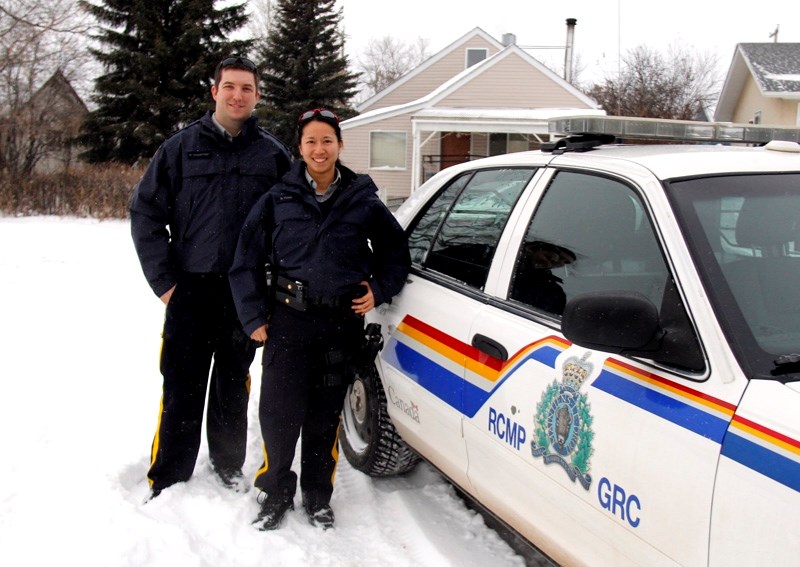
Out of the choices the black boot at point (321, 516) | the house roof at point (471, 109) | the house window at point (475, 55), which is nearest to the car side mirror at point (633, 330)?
the black boot at point (321, 516)

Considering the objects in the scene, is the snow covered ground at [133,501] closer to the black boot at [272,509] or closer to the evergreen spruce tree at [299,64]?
the black boot at [272,509]

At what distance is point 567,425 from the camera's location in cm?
214

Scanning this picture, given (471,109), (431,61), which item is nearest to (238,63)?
(471,109)

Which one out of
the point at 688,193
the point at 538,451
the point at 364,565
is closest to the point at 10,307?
the point at 364,565

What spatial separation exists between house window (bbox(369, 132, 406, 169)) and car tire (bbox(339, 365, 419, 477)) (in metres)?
21.7

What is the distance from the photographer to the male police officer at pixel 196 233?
3.12 m

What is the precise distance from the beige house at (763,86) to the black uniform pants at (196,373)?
21094 millimetres

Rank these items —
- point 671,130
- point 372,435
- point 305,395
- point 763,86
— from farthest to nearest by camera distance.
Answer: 1. point 763,86
2. point 372,435
3. point 305,395
4. point 671,130

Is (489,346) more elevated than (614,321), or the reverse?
(614,321)

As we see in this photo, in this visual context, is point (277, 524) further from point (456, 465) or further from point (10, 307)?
point (10, 307)

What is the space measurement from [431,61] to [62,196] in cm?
1520

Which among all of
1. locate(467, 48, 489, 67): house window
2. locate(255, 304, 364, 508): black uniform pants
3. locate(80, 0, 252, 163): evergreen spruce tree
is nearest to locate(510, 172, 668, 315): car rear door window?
locate(255, 304, 364, 508): black uniform pants

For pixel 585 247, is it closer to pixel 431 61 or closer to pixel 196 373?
pixel 196 373

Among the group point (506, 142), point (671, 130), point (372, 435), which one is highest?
point (506, 142)
